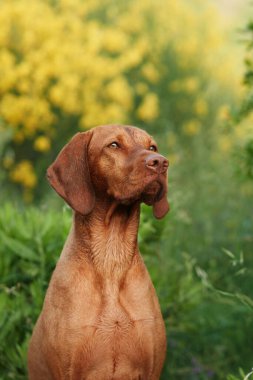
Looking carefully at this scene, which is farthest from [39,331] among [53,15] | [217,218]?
[53,15]

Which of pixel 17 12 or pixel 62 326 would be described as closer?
pixel 62 326

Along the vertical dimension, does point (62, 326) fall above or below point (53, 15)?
below

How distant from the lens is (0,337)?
4449 mm

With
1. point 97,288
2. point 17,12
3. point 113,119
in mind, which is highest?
point 17,12

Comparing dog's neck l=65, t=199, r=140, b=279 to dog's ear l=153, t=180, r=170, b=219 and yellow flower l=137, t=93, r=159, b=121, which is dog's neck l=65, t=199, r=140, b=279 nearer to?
dog's ear l=153, t=180, r=170, b=219

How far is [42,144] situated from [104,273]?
16.7 feet

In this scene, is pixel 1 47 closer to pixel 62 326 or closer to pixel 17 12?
pixel 17 12

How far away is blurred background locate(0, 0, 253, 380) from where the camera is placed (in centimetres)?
480

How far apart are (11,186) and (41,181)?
34 centimetres

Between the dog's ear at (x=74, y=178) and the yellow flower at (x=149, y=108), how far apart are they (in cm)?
589

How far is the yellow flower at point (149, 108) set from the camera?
938 centimetres

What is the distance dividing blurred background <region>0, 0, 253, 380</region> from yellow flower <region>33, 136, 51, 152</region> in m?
0.03

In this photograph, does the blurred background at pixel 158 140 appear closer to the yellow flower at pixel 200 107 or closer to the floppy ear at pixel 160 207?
the yellow flower at pixel 200 107

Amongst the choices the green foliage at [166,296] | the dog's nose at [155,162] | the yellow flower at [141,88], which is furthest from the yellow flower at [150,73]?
the dog's nose at [155,162]
